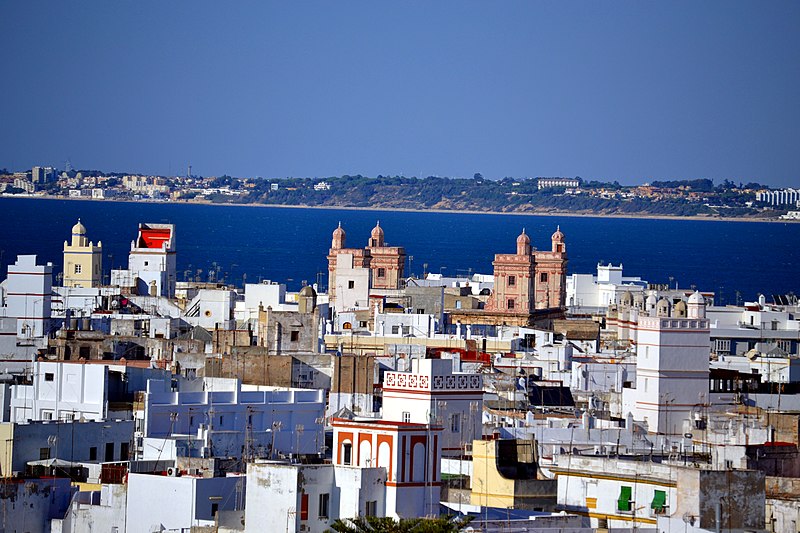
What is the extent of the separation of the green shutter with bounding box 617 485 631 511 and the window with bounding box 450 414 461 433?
7.40m

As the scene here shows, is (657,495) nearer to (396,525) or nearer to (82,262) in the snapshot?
(396,525)

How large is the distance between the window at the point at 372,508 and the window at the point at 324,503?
49cm

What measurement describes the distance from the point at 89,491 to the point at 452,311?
53513mm

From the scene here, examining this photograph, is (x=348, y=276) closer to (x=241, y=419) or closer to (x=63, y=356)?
(x=63, y=356)

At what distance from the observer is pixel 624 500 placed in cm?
3441

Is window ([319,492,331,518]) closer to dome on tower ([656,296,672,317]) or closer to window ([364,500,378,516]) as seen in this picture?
window ([364,500,378,516])

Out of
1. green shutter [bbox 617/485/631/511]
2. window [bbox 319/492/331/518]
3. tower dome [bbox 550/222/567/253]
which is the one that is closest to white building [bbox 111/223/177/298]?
tower dome [bbox 550/222/567/253]

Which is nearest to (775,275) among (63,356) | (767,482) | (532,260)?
(532,260)

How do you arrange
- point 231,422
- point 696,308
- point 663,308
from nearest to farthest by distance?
point 231,422 → point 696,308 → point 663,308

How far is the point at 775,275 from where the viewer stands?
Result: 190875 millimetres

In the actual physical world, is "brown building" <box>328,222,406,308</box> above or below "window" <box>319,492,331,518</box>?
above

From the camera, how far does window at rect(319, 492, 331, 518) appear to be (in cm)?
2944

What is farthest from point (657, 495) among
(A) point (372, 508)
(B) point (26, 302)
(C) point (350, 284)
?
(C) point (350, 284)

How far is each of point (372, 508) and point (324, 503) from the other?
692mm
